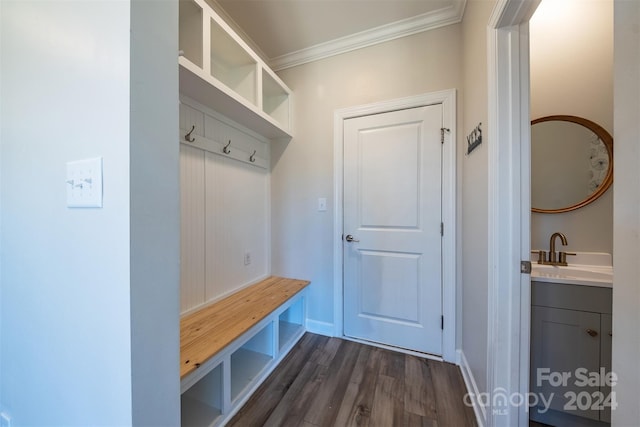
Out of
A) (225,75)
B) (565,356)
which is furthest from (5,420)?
(565,356)

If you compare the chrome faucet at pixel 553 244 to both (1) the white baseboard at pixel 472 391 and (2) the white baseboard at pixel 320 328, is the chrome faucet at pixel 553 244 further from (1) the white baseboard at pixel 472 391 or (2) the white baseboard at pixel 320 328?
(2) the white baseboard at pixel 320 328

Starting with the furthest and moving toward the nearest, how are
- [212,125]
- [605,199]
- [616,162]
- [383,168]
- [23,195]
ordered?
[383,168], [212,125], [605,199], [23,195], [616,162]

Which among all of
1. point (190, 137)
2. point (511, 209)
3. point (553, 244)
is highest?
point (190, 137)

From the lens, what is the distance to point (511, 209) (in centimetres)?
98

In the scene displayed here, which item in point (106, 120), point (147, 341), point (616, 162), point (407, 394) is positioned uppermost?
point (106, 120)

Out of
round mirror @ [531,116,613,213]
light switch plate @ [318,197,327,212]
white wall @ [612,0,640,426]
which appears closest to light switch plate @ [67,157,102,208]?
white wall @ [612,0,640,426]

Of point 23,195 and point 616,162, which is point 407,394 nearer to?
point 616,162

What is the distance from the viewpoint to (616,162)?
1.31 ft

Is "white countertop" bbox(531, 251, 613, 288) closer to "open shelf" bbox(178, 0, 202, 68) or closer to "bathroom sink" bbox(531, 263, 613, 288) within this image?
"bathroom sink" bbox(531, 263, 613, 288)

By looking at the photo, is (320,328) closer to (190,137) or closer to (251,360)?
(251,360)

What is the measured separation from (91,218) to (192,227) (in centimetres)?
98

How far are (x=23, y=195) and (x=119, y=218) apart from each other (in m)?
0.57

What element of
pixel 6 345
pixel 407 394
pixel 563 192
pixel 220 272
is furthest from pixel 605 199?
pixel 6 345

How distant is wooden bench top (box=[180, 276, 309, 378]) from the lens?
1.11m
